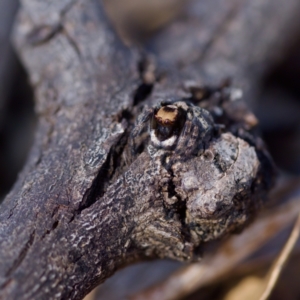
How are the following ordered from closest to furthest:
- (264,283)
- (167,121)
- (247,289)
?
(167,121) < (264,283) < (247,289)

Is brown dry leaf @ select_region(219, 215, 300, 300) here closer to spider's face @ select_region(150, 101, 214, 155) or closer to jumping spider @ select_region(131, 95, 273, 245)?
jumping spider @ select_region(131, 95, 273, 245)

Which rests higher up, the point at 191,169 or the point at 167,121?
the point at 167,121

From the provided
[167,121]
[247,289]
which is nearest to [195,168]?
[167,121]

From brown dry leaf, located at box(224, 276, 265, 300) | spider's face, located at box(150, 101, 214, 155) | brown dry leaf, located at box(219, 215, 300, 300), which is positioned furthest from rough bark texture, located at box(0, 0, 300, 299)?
brown dry leaf, located at box(224, 276, 265, 300)

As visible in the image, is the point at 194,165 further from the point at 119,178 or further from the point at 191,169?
the point at 119,178

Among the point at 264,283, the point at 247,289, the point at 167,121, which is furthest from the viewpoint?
the point at 247,289

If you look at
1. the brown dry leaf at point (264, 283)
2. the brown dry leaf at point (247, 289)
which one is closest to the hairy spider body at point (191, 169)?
the brown dry leaf at point (264, 283)

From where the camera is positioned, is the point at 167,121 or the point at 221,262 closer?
the point at 167,121
